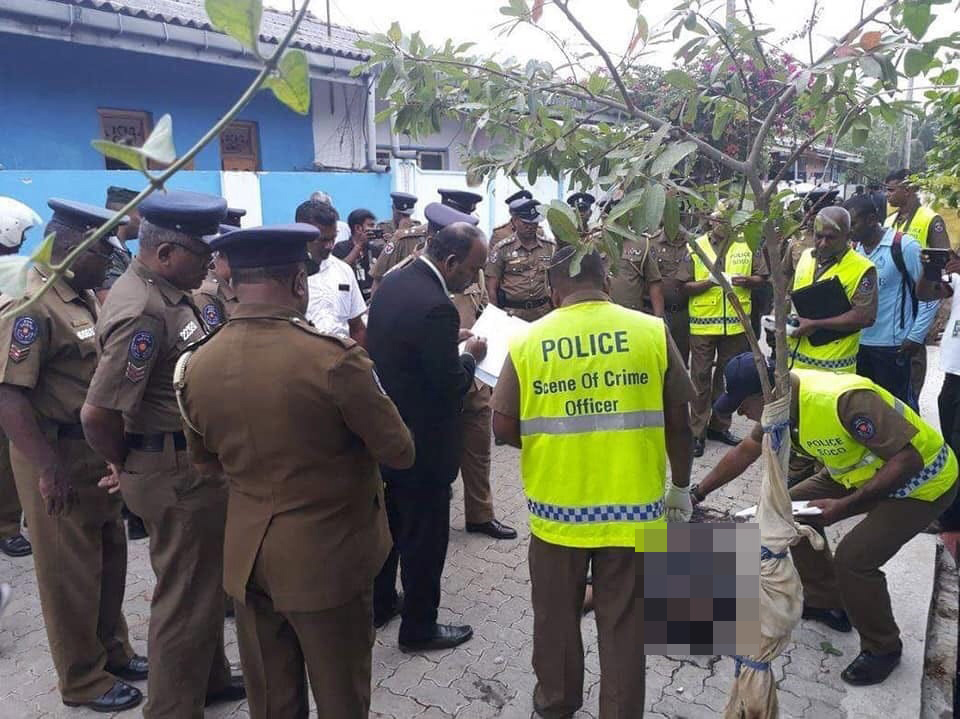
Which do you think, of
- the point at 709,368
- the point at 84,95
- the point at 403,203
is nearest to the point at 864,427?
the point at 709,368

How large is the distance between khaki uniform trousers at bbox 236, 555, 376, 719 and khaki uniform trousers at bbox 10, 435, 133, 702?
987mm

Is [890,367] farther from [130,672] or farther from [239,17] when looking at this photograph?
[239,17]

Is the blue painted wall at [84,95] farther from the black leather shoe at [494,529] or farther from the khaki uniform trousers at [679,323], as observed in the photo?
the black leather shoe at [494,529]

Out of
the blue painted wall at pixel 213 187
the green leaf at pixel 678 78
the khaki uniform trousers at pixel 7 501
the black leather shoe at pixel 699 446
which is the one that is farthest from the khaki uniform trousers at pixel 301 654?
the blue painted wall at pixel 213 187

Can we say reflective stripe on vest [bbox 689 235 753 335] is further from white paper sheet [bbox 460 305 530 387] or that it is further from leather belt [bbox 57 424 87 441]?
leather belt [bbox 57 424 87 441]

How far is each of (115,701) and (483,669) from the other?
1.47 meters

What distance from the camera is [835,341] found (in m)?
4.31

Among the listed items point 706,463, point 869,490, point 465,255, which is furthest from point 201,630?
point 706,463

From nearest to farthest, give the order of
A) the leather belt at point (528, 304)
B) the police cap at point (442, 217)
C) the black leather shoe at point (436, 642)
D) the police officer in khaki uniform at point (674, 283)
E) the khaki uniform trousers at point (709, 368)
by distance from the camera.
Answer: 1. the black leather shoe at point (436, 642)
2. the police cap at point (442, 217)
3. the khaki uniform trousers at point (709, 368)
4. the police officer in khaki uniform at point (674, 283)
5. the leather belt at point (528, 304)

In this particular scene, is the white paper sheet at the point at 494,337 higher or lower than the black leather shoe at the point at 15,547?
higher

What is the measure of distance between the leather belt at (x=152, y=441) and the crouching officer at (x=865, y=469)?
1.94 m

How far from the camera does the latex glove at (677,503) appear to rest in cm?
266

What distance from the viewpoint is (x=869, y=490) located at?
2693 mm

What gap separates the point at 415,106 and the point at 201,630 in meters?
1.90
